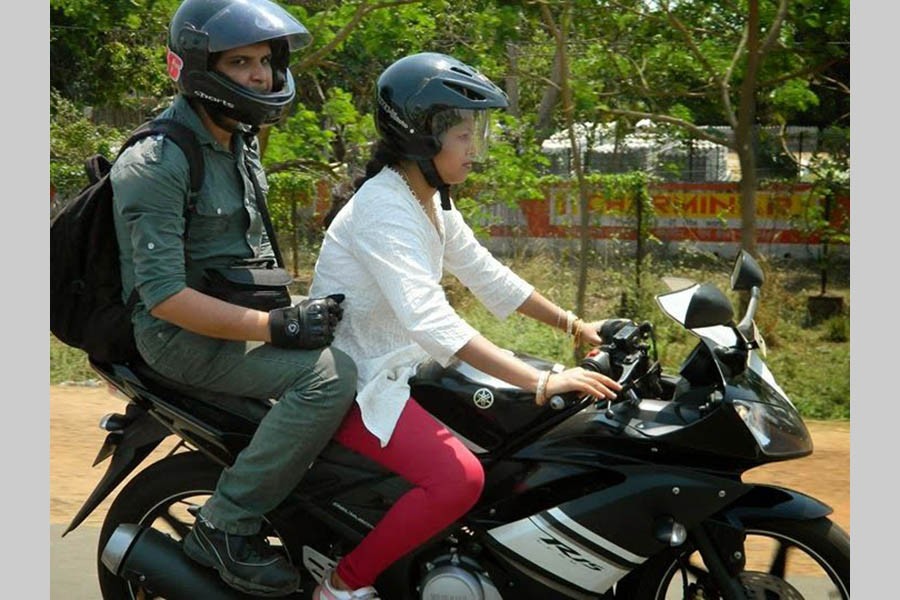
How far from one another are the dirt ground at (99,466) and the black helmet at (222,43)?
2.62 metres

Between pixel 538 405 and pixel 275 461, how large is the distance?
790 millimetres

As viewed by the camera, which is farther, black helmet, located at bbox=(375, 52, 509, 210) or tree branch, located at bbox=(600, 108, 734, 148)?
tree branch, located at bbox=(600, 108, 734, 148)

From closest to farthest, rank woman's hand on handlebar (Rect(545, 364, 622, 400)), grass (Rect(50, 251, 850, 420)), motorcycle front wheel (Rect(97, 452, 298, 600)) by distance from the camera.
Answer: woman's hand on handlebar (Rect(545, 364, 622, 400)) → motorcycle front wheel (Rect(97, 452, 298, 600)) → grass (Rect(50, 251, 850, 420))

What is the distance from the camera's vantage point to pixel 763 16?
33.3 feet

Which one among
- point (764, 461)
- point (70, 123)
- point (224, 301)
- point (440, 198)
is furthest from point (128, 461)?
point (70, 123)

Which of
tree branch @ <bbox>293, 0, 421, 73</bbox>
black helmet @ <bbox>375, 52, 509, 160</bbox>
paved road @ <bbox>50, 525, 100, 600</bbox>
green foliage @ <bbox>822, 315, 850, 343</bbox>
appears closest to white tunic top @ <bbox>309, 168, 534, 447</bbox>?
black helmet @ <bbox>375, 52, 509, 160</bbox>

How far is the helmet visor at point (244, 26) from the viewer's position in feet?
13.2

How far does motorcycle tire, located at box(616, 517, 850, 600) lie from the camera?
3910 mm

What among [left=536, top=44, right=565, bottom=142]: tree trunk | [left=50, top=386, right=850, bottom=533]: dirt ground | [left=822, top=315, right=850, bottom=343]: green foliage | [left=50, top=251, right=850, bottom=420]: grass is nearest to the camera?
[left=50, top=386, right=850, bottom=533]: dirt ground

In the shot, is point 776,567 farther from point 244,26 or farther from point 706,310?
point 244,26

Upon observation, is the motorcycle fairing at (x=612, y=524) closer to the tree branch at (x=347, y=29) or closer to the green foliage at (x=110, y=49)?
the tree branch at (x=347, y=29)

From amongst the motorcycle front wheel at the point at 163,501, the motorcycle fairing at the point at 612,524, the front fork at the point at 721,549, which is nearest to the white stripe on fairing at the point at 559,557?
the motorcycle fairing at the point at 612,524

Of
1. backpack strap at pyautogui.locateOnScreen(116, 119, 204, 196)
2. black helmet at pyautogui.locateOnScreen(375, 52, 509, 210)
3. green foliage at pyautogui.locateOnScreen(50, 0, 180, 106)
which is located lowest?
backpack strap at pyautogui.locateOnScreen(116, 119, 204, 196)

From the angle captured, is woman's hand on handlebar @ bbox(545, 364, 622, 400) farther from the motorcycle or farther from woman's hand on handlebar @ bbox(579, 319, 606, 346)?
woman's hand on handlebar @ bbox(579, 319, 606, 346)
